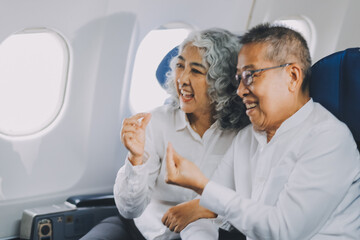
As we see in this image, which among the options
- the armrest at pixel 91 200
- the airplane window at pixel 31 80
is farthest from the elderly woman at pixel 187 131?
the airplane window at pixel 31 80

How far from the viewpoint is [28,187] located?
11.3 ft

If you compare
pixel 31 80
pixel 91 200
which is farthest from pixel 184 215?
pixel 31 80

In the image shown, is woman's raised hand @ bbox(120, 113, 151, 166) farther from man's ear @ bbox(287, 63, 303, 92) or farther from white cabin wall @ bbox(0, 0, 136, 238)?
white cabin wall @ bbox(0, 0, 136, 238)

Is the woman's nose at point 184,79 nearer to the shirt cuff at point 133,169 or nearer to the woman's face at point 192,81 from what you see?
the woman's face at point 192,81

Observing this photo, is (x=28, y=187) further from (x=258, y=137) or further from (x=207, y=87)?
(x=258, y=137)

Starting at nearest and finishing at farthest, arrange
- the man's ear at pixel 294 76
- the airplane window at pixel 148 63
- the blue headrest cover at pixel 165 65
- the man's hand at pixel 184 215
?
the man's ear at pixel 294 76, the man's hand at pixel 184 215, the blue headrest cover at pixel 165 65, the airplane window at pixel 148 63

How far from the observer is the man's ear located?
221cm

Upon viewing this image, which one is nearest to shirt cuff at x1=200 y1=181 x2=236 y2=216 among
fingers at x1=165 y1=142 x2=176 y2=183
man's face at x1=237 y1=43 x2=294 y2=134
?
fingers at x1=165 y1=142 x2=176 y2=183

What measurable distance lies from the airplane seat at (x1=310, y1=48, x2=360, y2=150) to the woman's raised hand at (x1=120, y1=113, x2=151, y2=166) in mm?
745

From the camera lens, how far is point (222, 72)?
272 centimetres

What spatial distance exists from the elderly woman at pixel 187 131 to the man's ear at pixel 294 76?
0.53 metres

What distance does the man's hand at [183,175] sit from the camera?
6.87 ft

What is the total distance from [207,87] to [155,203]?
2.18 ft

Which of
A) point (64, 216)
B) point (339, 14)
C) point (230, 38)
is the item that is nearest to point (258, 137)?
point (230, 38)
